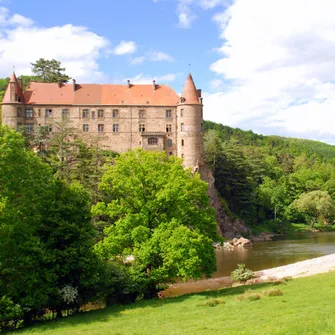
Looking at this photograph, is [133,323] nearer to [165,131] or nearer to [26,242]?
[26,242]

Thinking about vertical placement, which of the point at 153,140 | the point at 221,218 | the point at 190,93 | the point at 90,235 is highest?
the point at 190,93

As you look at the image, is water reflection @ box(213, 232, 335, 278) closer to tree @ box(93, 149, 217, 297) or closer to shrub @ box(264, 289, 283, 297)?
tree @ box(93, 149, 217, 297)

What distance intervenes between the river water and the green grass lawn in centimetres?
891

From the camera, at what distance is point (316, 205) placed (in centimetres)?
7819

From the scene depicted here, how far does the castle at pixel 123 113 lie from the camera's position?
64.7 meters

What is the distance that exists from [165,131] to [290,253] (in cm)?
2870

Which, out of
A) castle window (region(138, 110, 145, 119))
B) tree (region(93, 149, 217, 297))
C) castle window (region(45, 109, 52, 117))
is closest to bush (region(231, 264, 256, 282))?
tree (region(93, 149, 217, 297))

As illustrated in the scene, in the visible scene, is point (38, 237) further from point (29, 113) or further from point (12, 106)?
point (29, 113)

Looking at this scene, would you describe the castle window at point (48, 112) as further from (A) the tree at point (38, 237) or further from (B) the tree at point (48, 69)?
(A) the tree at point (38, 237)

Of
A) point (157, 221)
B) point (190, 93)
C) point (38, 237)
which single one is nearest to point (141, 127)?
point (190, 93)

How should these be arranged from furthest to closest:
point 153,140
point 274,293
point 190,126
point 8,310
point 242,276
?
point 153,140 → point 190,126 → point 242,276 → point 274,293 → point 8,310

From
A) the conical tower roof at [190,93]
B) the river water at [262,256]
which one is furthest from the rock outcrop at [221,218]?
the conical tower roof at [190,93]

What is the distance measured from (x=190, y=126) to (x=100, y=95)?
1652 cm

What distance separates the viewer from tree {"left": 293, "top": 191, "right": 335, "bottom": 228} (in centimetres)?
7750
